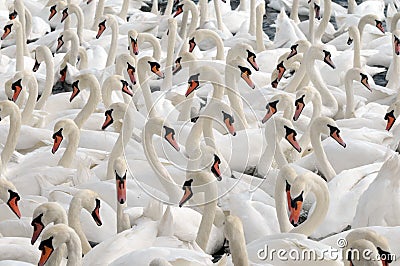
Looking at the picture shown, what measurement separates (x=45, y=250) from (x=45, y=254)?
3 cm

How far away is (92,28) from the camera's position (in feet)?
45.2

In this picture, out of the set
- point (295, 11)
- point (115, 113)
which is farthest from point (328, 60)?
→ point (295, 11)

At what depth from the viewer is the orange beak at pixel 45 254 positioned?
658cm

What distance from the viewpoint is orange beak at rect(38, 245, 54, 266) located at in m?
6.58

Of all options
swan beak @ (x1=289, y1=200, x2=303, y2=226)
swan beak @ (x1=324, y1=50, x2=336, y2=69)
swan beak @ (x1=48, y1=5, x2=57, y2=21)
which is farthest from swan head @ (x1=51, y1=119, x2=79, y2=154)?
swan beak @ (x1=48, y1=5, x2=57, y2=21)

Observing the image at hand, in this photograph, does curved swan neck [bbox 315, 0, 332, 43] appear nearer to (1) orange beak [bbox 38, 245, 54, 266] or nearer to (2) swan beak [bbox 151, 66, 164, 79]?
(2) swan beak [bbox 151, 66, 164, 79]

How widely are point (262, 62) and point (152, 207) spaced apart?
436cm

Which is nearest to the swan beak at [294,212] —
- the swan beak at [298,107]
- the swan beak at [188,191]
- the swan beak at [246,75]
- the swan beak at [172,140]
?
the swan beak at [188,191]

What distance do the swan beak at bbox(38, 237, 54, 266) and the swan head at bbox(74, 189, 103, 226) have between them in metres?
0.87

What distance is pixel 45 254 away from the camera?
6.60 m

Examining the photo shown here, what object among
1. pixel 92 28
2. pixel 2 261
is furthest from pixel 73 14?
pixel 2 261

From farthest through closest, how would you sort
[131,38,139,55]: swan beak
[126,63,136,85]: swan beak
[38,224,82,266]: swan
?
[131,38,139,55]: swan beak < [126,63,136,85]: swan beak < [38,224,82,266]: swan

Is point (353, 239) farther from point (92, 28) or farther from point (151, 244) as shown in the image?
point (92, 28)

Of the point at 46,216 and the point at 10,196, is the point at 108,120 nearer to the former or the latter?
the point at 10,196
